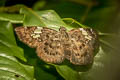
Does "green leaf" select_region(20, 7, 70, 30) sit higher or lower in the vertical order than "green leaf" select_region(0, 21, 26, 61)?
higher

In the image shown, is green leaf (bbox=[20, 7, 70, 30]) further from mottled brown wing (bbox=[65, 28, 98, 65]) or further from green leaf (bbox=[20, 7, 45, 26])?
mottled brown wing (bbox=[65, 28, 98, 65])

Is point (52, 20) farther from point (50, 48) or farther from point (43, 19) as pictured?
point (50, 48)

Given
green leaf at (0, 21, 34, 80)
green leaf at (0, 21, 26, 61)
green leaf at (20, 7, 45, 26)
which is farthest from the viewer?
green leaf at (20, 7, 45, 26)

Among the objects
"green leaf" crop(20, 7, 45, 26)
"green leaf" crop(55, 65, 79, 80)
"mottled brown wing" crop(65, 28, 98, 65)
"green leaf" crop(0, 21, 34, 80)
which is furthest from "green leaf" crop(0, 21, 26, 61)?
"mottled brown wing" crop(65, 28, 98, 65)

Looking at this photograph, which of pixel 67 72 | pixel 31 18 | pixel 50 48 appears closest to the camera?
pixel 67 72

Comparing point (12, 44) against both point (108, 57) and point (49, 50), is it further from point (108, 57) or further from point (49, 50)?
point (108, 57)

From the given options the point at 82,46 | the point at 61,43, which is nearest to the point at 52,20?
the point at 61,43

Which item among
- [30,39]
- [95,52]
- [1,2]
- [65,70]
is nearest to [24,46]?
[30,39]

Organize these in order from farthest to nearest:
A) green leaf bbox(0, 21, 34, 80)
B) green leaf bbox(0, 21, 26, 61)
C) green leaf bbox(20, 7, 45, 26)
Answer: green leaf bbox(20, 7, 45, 26) → green leaf bbox(0, 21, 26, 61) → green leaf bbox(0, 21, 34, 80)
